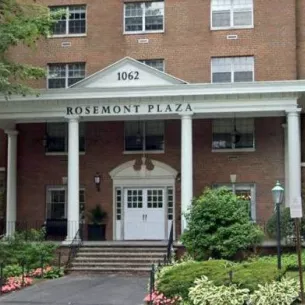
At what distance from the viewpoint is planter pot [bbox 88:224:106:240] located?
2761 cm

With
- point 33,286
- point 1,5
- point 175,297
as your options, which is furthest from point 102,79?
point 175,297

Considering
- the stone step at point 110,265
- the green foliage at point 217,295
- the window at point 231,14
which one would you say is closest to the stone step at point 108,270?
the stone step at point 110,265

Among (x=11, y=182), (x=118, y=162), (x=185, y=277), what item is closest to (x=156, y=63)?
(x=118, y=162)

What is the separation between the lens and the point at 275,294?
14.0m

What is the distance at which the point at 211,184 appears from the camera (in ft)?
90.9

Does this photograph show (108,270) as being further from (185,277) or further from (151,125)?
(151,125)

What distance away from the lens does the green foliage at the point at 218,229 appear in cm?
2134

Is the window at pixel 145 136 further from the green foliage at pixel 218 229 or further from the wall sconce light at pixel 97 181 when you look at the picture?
the green foliage at pixel 218 229

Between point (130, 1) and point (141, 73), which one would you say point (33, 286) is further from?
point (130, 1)

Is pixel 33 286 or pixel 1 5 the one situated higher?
pixel 1 5

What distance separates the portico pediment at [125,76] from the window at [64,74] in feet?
12.7

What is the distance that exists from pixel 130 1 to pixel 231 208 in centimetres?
1186

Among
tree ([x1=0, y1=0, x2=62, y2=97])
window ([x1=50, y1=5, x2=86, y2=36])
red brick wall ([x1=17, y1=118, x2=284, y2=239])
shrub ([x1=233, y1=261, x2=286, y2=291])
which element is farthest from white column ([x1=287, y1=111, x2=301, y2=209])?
window ([x1=50, y1=5, x2=86, y2=36])

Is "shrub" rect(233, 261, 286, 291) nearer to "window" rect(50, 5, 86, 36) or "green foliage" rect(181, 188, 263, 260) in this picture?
"green foliage" rect(181, 188, 263, 260)
